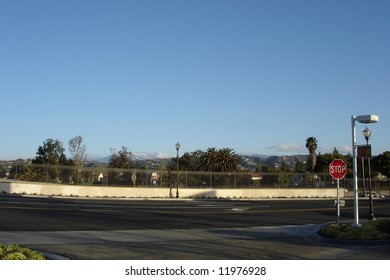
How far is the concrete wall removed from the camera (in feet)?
128

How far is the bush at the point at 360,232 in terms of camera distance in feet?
46.1

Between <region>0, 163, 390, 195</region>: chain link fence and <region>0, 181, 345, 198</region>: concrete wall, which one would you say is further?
<region>0, 163, 390, 195</region>: chain link fence

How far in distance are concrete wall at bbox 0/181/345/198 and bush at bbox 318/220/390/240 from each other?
94.8 feet

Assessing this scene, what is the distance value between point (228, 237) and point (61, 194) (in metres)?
27.8

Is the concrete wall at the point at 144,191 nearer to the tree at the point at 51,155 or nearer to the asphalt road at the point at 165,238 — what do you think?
the asphalt road at the point at 165,238

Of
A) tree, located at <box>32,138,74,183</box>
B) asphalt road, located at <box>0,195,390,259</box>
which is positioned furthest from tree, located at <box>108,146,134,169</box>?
asphalt road, located at <box>0,195,390,259</box>

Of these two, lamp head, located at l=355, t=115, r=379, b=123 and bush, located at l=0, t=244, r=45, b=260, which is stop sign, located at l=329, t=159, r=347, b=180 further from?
bush, located at l=0, t=244, r=45, b=260

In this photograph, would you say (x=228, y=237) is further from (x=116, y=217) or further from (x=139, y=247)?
(x=116, y=217)

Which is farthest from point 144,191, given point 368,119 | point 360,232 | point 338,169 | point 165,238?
point 360,232

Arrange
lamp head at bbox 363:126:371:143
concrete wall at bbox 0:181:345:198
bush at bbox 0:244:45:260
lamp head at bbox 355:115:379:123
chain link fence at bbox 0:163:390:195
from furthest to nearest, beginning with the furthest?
chain link fence at bbox 0:163:390:195
concrete wall at bbox 0:181:345:198
lamp head at bbox 363:126:371:143
lamp head at bbox 355:115:379:123
bush at bbox 0:244:45:260

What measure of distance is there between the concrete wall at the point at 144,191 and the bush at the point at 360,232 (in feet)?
94.8

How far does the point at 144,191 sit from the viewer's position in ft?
143
